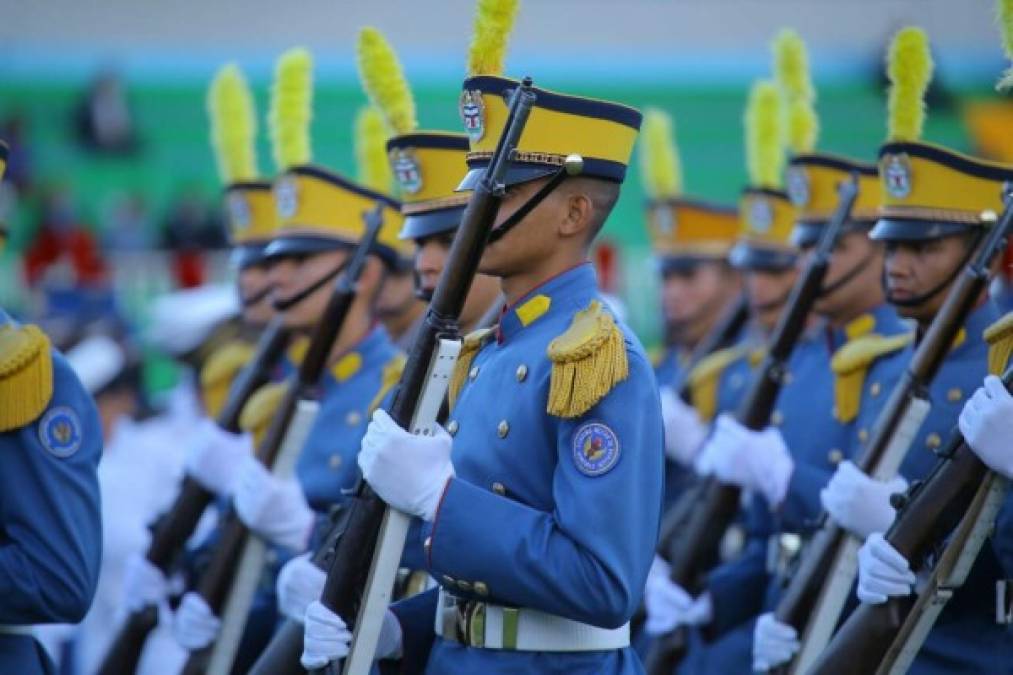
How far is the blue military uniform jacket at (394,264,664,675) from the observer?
3.38 meters

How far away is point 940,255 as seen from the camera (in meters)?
4.97

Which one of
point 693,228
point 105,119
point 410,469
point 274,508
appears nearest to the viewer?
point 410,469

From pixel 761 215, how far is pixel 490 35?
405cm

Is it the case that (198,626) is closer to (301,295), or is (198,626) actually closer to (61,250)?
(301,295)

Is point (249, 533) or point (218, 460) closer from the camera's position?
point (249, 533)

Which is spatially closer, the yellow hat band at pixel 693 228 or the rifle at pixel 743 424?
the rifle at pixel 743 424

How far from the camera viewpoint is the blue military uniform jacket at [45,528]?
392 cm

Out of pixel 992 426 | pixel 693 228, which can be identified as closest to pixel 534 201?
pixel 992 426

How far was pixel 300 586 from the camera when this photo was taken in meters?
4.92

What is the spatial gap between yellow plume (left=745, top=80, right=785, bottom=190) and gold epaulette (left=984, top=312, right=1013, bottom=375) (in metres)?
3.46

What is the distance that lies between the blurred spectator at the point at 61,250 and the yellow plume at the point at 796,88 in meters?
11.1

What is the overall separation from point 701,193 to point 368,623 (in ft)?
68.4

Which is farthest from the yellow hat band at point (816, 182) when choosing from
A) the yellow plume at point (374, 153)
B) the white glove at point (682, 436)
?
the yellow plume at point (374, 153)

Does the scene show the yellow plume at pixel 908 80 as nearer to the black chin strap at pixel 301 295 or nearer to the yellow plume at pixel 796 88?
the yellow plume at pixel 796 88
